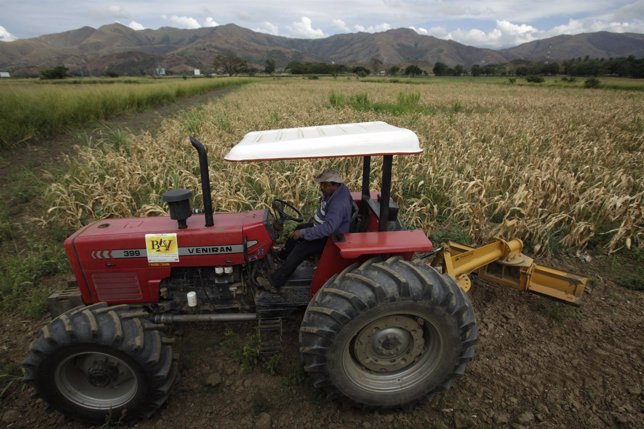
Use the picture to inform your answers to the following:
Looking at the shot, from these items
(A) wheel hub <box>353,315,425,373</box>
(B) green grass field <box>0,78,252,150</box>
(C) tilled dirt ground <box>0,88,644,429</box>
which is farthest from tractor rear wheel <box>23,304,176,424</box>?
(B) green grass field <box>0,78,252,150</box>

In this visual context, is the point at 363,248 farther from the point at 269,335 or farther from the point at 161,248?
the point at 161,248

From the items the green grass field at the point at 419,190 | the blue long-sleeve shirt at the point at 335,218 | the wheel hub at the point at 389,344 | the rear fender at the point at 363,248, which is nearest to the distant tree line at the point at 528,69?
the green grass field at the point at 419,190

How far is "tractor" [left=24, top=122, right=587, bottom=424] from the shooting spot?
2.38 m

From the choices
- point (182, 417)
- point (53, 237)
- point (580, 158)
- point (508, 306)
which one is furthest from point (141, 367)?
point (580, 158)

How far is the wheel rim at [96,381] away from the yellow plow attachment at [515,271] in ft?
8.83

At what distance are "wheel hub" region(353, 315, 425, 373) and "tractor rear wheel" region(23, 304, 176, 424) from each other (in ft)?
4.54

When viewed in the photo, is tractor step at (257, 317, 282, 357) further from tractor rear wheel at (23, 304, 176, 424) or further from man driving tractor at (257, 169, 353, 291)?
tractor rear wheel at (23, 304, 176, 424)

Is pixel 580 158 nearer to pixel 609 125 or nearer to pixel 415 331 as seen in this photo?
pixel 609 125

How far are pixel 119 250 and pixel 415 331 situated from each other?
7.56 feet

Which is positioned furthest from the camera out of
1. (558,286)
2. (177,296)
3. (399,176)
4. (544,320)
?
(399,176)

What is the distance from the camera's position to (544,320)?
3.63 metres

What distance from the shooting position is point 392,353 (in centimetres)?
268

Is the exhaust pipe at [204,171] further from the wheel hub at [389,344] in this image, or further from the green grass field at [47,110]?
the green grass field at [47,110]

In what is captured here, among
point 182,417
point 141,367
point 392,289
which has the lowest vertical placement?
point 182,417
